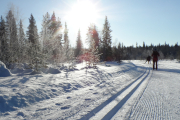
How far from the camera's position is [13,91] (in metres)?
2.97

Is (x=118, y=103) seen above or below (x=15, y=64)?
below

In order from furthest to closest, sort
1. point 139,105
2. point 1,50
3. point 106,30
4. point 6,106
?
point 106,30 → point 1,50 → point 139,105 → point 6,106

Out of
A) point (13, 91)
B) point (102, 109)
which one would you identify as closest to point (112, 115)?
point (102, 109)

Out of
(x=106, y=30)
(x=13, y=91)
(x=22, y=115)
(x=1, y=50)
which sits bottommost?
(x=22, y=115)

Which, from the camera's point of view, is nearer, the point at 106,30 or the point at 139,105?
the point at 139,105

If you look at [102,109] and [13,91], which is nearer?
[102,109]

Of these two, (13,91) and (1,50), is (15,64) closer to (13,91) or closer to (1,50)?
(1,50)

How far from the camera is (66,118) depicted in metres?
2.01

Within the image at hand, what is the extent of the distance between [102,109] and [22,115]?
1629 mm

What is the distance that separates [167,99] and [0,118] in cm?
378

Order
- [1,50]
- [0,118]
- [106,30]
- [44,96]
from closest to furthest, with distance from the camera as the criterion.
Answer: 1. [0,118]
2. [44,96]
3. [1,50]
4. [106,30]

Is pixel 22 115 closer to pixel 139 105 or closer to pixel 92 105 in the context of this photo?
pixel 92 105

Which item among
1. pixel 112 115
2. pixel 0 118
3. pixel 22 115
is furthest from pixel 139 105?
pixel 0 118

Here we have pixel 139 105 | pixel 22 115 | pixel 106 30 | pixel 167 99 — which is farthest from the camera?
pixel 106 30
